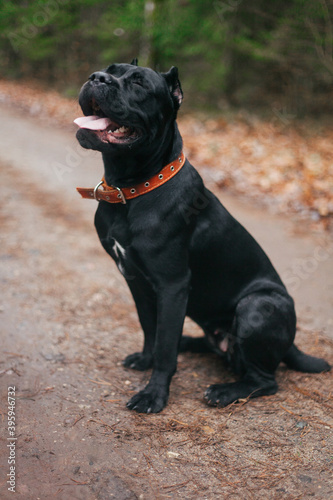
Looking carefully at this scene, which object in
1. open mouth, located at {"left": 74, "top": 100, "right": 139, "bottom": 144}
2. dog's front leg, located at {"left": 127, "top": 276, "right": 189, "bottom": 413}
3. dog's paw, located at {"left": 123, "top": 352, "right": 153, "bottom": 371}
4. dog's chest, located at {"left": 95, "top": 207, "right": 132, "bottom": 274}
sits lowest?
dog's paw, located at {"left": 123, "top": 352, "right": 153, "bottom": 371}

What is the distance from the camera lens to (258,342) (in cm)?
251

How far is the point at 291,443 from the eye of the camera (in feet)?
7.11

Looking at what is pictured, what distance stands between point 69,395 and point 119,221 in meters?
0.96

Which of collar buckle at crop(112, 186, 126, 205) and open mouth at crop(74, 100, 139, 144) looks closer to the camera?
open mouth at crop(74, 100, 139, 144)

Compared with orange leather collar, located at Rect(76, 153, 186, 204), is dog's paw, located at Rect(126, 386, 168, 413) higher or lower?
lower

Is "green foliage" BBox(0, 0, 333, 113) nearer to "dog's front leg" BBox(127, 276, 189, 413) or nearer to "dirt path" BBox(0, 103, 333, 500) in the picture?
"dirt path" BBox(0, 103, 333, 500)

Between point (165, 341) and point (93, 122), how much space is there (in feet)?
3.77

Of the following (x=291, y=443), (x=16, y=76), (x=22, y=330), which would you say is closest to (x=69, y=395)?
(x=22, y=330)

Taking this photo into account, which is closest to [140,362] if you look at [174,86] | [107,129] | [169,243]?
[169,243]

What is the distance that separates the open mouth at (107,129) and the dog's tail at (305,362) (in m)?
1.62

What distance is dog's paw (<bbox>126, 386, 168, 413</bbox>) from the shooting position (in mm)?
2355

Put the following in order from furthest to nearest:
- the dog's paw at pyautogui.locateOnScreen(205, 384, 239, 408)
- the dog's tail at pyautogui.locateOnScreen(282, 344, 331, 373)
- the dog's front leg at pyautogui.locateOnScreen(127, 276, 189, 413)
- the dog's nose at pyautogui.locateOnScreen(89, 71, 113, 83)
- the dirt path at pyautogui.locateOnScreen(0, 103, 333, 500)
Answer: the dog's tail at pyautogui.locateOnScreen(282, 344, 331, 373), the dog's paw at pyautogui.locateOnScreen(205, 384, 239, 408), the dog's front leg at pyautogui.locateOnScreen(127, 276, 189, 413), the dog's nose at pyautogui.locateOnScreen(89, 71, 113, 83), the dirt path at pyautogui.locateOnScreen(0, 103, 333, 500)

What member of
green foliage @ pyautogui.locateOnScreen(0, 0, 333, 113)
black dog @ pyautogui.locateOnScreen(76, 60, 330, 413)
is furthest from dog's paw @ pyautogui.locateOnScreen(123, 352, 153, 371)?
green foliage @ pyautogui.locateOnScreen(0, 0, 333, 113)

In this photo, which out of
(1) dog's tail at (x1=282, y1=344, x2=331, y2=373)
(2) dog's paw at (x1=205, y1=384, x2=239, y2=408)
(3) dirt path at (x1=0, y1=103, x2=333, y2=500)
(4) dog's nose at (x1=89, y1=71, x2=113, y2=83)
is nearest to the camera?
(3) dirt path at (x1=0, y1=103, x2=333, y2=500)
